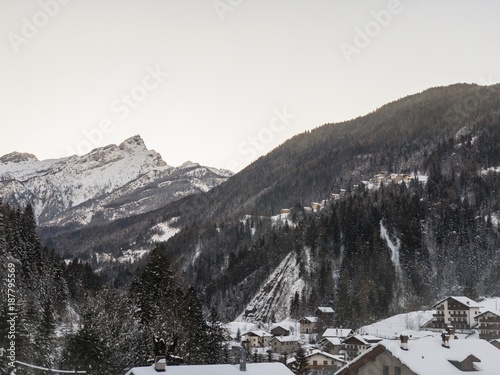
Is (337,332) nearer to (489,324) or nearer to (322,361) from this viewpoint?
(322,361)

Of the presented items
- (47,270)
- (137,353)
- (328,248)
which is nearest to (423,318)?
(328,248)

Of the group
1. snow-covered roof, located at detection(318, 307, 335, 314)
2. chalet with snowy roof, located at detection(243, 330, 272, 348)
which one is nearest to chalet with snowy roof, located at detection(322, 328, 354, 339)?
chalet with snowy roof, located at detection(243, 330, 272, 348)

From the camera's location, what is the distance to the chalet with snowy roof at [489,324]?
10844cm

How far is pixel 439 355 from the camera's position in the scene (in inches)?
1446

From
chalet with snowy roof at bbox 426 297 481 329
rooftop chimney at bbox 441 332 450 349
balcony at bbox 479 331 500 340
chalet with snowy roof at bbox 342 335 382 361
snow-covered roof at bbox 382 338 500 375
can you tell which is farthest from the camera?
chalet with snowy roof at bbox 426 297 481 329

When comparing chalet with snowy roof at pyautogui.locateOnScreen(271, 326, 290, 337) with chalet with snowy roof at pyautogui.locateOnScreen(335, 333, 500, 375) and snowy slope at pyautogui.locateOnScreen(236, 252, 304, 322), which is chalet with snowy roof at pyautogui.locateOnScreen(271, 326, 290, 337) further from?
chalet with snowy roof at pyautogui.locateOnScreen(335, 333, 500, 375)

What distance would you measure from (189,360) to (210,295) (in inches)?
5079

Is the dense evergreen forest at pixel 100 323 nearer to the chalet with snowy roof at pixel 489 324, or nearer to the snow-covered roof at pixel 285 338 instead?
the snow-covered roof at pixel 285 338

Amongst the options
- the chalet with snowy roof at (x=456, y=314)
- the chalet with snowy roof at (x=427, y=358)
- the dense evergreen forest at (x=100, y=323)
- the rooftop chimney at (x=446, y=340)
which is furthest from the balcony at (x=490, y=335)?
the rooftop chimney at (x=446, y=340)

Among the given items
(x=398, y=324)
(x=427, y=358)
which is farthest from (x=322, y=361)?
(x=427, y=358)

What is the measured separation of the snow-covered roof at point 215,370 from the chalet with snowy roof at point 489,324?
281 feet

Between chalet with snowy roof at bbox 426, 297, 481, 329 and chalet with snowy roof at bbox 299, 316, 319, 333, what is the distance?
2674cm

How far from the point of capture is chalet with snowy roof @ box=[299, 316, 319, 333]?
13525 centimetres

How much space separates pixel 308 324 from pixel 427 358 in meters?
102
